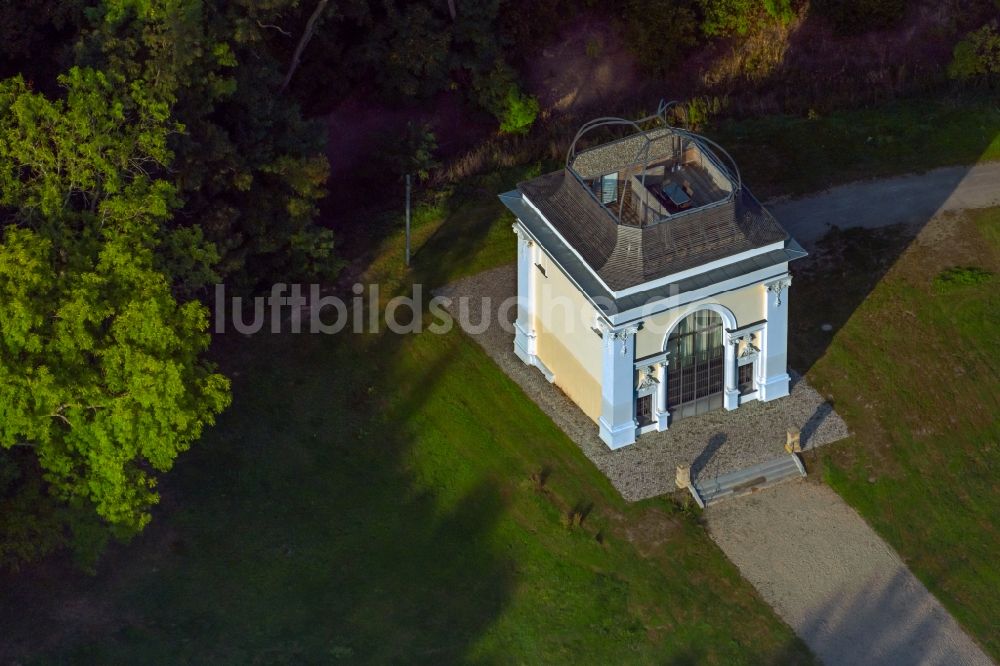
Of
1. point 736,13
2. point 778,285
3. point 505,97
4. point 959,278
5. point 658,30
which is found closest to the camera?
point 778,285

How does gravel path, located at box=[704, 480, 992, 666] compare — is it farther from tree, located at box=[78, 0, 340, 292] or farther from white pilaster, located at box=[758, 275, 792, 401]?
tree, located at box=[78, 0, 340, 292]

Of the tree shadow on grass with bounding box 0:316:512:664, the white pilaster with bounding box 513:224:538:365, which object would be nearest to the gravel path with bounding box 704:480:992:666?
the tree shadow on grass with bounding box 0:316:512:664

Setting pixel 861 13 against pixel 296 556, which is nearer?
pixel 296 556

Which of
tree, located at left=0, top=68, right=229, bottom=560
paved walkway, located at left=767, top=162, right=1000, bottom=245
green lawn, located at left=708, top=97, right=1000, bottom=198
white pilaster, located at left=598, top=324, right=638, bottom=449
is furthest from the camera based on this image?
green lawn, located at left=708, top=97, right=1000, bottom=198

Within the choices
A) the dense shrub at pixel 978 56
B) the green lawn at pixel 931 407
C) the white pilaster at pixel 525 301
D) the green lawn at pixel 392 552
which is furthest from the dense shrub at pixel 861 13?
the green lawn at pixel 392 552

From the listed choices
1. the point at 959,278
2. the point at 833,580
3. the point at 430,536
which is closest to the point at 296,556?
the point at 430,536

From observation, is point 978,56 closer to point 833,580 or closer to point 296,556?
point 833,580

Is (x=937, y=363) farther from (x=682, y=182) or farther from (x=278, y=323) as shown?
(x=278, y=323)
